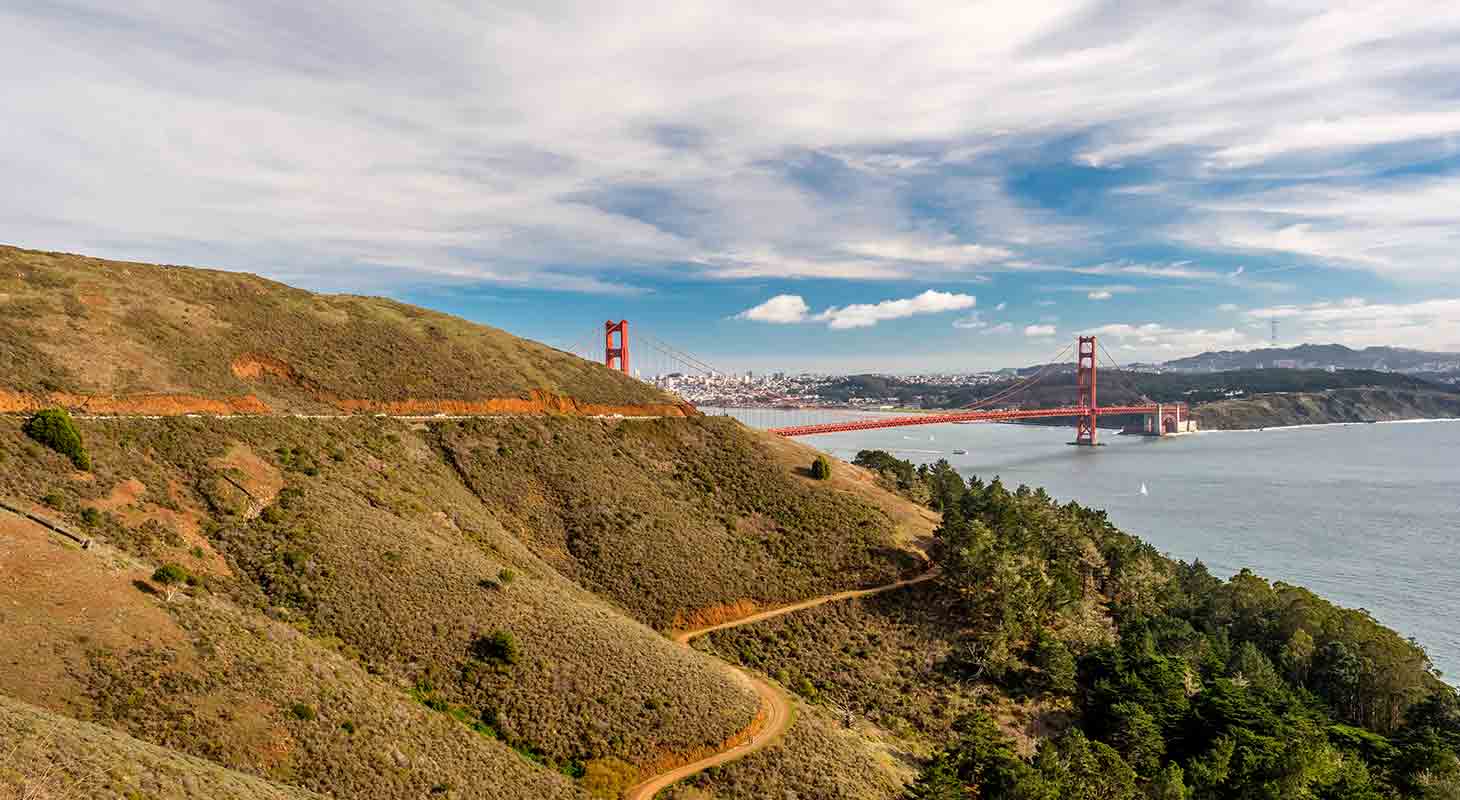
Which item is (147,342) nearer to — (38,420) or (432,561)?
(38,420)

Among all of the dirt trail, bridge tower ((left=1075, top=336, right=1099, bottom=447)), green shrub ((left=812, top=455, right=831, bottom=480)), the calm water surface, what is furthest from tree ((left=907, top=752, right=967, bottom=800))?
bridge tower ((left=1075, top=336, right=1099, bottom=447))

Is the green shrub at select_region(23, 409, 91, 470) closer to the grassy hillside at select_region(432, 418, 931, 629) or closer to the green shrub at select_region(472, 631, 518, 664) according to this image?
the green shrub at select_region(472, 631, 518, 664)

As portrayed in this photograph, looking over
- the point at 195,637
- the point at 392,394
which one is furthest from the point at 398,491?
the point at 195,637

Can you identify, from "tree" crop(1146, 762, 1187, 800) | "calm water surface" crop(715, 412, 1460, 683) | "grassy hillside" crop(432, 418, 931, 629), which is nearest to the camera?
"tree" crop(1146, 762, 1187, 800)

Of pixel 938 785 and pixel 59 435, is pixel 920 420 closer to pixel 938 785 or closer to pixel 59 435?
pixel 938 785

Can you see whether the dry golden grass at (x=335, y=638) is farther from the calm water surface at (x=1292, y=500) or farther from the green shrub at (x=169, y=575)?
the calm water surface at (x=1292, y=500)

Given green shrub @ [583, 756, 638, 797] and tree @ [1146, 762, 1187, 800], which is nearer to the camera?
green shrub @ [583, 756, 638, 797]

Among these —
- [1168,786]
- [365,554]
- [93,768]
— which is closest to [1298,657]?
[1168,786]

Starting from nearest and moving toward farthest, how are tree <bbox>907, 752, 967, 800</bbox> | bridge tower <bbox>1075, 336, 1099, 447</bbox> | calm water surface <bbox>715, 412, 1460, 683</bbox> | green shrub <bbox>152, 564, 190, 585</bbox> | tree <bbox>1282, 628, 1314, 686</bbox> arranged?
green shrub <bbox>152, 564, 190, 585</bbox> → tree <bbox>907, 752, 967, 800</bbox> → tree <bbox>1282, 628, 1314, 686</bbox> → calm water surface <bbox>715, 412, 1460, 683</bbox> → bridge tower <bbox>1075, 336, 1099, 447</bbox>
